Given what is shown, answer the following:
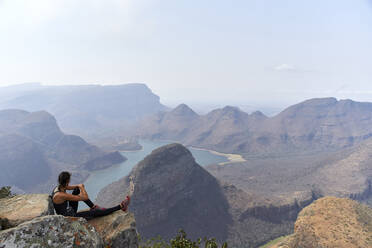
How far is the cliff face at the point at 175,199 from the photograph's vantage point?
106 metres

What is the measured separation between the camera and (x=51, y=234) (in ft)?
25.9

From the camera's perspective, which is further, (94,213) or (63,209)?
(94,213)

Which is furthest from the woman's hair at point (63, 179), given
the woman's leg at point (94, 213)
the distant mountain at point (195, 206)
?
the distant mountain at point (195, 206)

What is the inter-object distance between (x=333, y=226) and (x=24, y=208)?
7514 cm

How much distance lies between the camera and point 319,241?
6066 centimetres

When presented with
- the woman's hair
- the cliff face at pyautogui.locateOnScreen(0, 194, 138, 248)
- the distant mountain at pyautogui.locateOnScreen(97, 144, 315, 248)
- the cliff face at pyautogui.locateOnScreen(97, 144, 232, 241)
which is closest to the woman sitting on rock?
the woman's hair

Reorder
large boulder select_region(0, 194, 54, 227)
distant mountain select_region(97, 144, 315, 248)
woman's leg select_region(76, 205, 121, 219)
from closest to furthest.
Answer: large boulder select_region(0, 194, 54, 227)
woman's leg select_region(76, 205, 121, 219)
distant mountain select_region(97, 144, 315, 248)

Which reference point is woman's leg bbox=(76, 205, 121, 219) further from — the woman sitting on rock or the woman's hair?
the woman's hair

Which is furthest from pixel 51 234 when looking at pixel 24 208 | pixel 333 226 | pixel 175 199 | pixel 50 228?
pixel 175 199

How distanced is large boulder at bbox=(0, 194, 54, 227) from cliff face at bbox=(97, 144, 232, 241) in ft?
323

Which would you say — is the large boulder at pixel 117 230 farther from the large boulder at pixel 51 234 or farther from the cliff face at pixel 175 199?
the cliff face at pixel 175 199

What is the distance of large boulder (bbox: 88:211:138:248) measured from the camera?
10.9m

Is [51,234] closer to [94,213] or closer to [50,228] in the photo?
[50,228]

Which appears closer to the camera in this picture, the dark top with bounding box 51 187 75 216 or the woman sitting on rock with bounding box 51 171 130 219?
the woman sitting on rock with bounding box 51 171 130 219
